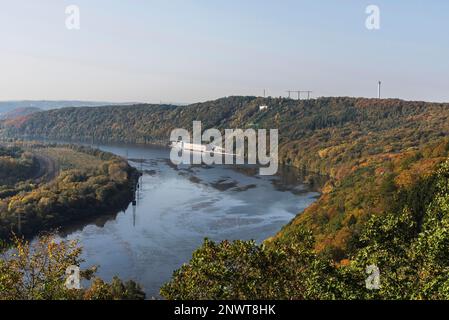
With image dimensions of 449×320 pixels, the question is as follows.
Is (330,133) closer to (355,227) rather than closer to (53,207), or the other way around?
(53,207)

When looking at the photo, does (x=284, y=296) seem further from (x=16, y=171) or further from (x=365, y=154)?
(x=365, y=154)

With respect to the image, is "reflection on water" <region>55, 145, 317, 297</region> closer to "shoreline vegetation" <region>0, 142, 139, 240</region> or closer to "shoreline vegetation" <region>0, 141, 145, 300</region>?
"shoreline vegetation" <region>0, 142, 139, 240</region>

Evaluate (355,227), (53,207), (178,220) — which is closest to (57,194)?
(53,207)

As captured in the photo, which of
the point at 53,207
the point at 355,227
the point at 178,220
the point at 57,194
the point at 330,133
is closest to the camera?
the point at 355,227

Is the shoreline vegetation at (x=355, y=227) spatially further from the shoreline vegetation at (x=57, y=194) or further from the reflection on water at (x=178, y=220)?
the shoreline vegetation at (x=57, y=194)

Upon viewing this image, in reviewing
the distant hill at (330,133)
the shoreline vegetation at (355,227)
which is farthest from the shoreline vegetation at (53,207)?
the distant hill at (330,133)

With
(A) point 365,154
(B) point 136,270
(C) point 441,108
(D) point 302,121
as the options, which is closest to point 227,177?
(A) point 365,154
